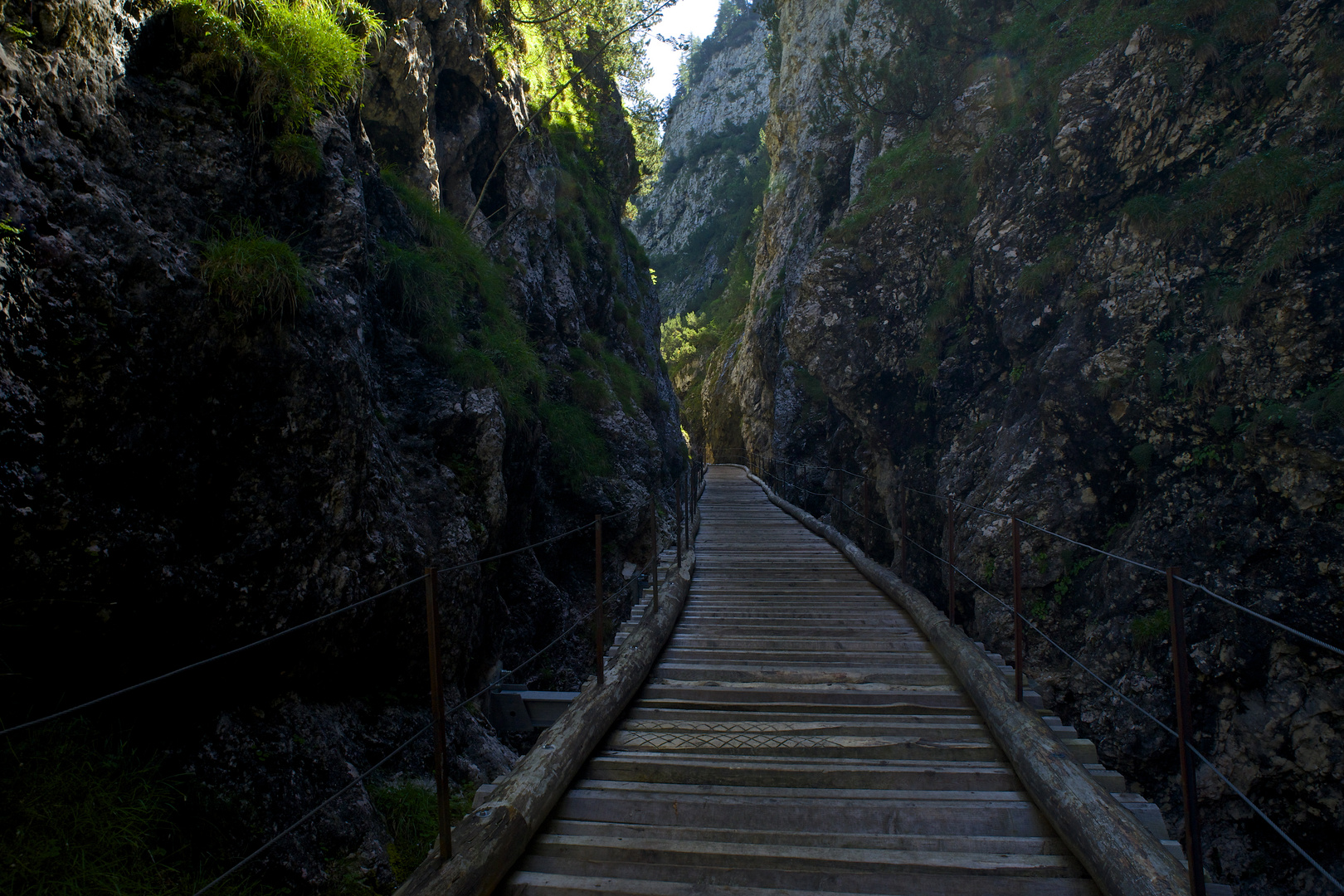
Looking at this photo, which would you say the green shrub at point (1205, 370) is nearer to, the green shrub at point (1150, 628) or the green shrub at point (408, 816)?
the green shrub at point (1150, 628)

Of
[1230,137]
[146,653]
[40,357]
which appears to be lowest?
[146,653]

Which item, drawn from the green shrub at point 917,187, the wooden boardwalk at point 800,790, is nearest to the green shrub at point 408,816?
the wooden boardwalk at point 800,790

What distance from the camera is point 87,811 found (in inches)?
103

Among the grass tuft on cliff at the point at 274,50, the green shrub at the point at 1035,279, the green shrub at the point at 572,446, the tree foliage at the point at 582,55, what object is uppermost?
the tree foliage at the point at 582,55

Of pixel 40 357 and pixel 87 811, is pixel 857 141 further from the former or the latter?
pixel 87 811

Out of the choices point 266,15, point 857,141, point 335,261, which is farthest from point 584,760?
point 857,141

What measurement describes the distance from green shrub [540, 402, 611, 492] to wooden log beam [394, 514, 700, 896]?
5146mm

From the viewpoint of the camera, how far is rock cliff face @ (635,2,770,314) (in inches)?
1806

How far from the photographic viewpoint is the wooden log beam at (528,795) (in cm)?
224

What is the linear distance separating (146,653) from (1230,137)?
37.0 feet

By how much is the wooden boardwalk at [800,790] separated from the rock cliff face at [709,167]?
4150 centimetres

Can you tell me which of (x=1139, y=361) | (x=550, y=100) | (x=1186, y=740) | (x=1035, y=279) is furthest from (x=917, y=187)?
(x=1186, y=740)

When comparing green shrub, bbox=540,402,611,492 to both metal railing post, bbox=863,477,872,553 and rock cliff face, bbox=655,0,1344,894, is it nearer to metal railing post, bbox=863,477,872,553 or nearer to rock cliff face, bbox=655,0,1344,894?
metal railing post, bbox=863,477,872,553

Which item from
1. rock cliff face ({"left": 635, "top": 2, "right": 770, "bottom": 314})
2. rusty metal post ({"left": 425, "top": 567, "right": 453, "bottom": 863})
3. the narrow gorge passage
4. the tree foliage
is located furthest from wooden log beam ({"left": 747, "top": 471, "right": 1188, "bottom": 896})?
rock cliff face ({"left": 635, "top": 2, "right": 770, "bottom": 314})
